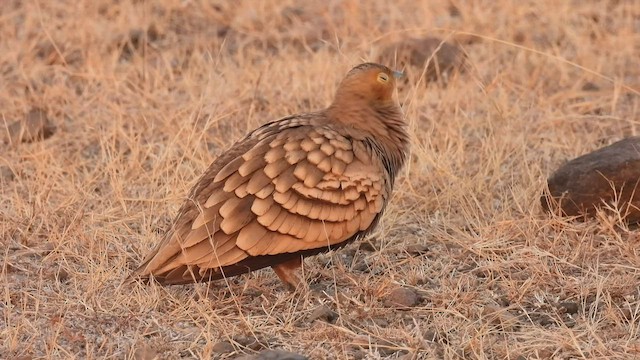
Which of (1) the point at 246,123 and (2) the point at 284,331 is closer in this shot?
(2) the point at 284,331

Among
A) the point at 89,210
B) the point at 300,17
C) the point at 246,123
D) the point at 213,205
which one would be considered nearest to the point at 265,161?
the point at 213,205

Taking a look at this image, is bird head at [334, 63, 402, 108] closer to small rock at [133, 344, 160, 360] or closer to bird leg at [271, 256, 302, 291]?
bird leg at [271, 256, 302, 291]

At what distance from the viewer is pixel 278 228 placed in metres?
4.04

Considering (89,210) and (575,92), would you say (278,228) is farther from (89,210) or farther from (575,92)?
(575,92)

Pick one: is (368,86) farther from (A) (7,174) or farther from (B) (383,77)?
(A) (7,174)

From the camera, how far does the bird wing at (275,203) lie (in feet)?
13.2

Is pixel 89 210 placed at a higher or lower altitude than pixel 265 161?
lower

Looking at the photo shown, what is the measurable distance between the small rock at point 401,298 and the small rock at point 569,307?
531mm

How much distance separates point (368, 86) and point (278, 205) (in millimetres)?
747

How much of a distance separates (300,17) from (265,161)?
13.2 feet

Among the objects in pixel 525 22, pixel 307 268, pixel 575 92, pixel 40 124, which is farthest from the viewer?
pixel 525 22

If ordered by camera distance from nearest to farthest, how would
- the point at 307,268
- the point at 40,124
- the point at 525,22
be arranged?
the point at 307,268
the point at 40,124
the point at 525,22

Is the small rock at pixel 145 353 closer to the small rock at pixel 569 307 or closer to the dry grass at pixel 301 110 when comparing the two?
the dry grass at pixel 301 110

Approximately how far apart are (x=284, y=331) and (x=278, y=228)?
0.36 metres
